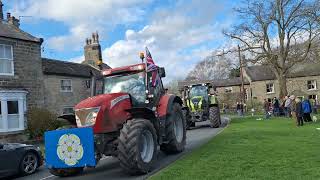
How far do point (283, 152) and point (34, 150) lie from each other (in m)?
7.20

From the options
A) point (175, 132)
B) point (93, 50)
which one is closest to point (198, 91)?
point (175, 132)

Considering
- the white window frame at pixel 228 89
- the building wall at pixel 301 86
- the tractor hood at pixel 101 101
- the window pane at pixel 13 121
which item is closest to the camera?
the tractor hood at pixel 101 101

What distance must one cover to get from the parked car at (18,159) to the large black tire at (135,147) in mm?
3841

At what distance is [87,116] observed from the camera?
10805mm

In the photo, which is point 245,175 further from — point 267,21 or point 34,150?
point 267,21

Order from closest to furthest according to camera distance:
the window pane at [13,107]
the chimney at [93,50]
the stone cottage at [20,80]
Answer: the stone cottage at [20,80], the window pane at [13,107], the chimney at [93,50]

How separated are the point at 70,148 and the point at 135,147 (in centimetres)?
150

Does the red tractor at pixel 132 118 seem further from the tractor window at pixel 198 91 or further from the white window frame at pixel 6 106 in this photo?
the white window frame at pixel 6 106

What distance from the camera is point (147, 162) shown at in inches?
424

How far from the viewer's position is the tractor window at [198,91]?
26.9m

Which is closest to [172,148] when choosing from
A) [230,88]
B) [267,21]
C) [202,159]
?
[202,159]

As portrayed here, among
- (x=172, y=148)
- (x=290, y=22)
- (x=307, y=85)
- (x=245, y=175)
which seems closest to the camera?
(x=245, y=175)

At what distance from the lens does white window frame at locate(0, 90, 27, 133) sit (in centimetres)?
2750

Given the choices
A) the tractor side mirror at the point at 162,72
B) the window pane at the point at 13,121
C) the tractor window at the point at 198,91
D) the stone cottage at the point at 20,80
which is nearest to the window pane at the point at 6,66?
the stone cottage at the point at 20,80
